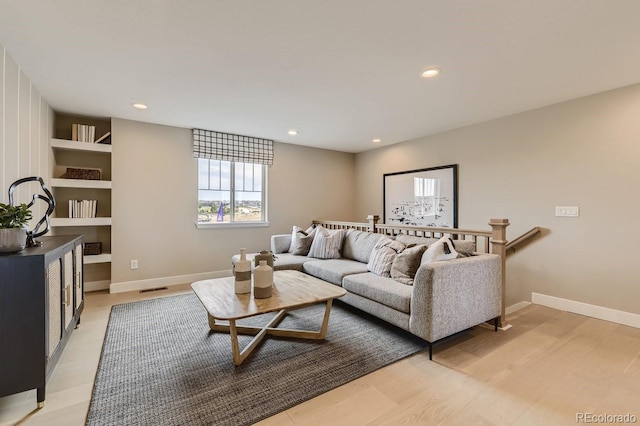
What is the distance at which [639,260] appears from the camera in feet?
8.96

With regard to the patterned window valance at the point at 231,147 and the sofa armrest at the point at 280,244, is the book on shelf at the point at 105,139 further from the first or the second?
the sofa armrest at the point at 280,244

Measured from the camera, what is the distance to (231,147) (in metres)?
4.52

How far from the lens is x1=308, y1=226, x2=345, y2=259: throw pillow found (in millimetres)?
3918

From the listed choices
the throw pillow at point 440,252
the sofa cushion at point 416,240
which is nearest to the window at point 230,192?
the sofa cushion at point 416,240

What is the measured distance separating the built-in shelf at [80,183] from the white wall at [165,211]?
13 centimetres

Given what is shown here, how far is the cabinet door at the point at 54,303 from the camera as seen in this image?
1767 mm

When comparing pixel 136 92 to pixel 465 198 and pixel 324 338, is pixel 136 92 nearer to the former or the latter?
pixel 324 338

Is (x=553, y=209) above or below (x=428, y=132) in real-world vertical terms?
below

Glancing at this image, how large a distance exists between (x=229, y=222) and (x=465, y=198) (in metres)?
3.63

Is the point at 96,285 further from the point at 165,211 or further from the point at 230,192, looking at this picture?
the point at 230,192

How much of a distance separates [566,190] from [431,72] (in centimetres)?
216

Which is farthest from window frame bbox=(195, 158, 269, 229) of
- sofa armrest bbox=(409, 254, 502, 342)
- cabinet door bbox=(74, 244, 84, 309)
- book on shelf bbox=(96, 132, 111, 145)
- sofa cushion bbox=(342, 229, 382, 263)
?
sofa armrest bbox=(409, 254, 502, 342)

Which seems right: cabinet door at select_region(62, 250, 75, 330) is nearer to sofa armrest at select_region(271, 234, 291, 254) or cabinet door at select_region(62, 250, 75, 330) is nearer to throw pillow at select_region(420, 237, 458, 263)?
sofa armrest at select_region(271, 234, 291, 254)

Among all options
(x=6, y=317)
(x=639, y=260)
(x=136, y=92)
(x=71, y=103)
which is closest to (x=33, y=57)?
(x=136, y=92)
